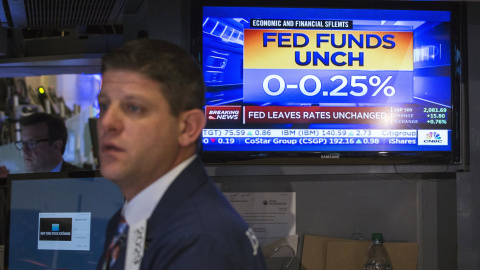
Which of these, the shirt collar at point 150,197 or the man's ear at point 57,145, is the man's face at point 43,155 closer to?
the man's ear at point 57,145

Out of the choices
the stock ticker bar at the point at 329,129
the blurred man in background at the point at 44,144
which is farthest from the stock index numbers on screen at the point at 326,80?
the blurred man in background at the point at 44,144

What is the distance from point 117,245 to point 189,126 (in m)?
0.27

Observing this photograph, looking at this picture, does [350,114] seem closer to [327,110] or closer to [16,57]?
[327,110]

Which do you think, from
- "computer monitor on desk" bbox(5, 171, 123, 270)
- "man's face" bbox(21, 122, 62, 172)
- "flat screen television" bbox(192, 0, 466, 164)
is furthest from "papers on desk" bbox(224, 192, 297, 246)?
"man's face" bbox(21, 122, 62, 172)

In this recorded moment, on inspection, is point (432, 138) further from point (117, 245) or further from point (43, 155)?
point (43, 155)

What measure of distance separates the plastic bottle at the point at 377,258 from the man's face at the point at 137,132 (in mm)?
1616

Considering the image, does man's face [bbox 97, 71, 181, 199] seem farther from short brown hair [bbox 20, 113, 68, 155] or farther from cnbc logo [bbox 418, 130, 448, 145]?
short brown hair [bbox 20, 113, 68, 155]

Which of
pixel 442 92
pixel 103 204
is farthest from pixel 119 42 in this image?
pixel 442 92

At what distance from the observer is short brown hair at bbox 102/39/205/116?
1.28 m

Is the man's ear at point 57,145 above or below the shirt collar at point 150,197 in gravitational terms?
above

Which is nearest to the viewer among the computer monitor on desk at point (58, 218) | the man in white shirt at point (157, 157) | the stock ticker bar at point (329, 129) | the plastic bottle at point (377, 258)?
the man in white shirt at point (157, 157)

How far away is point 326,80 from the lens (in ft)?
8.70

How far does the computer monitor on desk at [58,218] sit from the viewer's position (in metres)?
2.89

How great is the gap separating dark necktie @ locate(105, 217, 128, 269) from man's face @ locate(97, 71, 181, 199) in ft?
0.31
